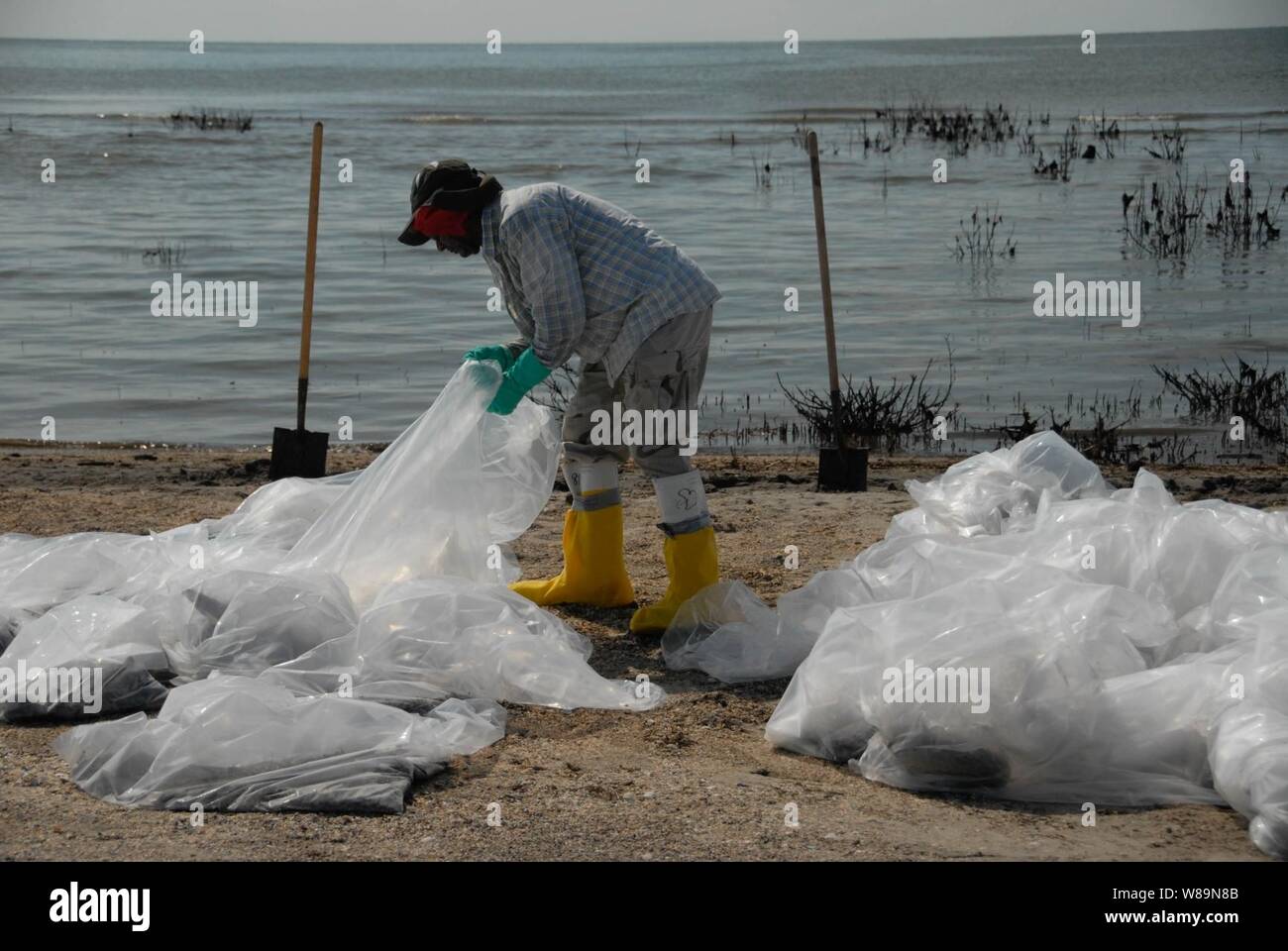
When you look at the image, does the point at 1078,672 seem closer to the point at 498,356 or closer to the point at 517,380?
the point at 517,380

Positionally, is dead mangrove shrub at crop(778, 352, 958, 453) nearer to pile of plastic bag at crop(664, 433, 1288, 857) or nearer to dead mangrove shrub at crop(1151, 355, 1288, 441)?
dead mangrove shrub at crop(1151, 355, 1288, 441)

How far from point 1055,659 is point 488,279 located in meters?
9.65

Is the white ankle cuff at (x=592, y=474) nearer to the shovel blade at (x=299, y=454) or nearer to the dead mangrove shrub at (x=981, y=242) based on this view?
the shovel blade at (x=299, y=454)

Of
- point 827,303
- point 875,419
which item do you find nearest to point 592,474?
point 827,303

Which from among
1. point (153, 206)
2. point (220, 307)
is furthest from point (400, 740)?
point (153, 206)

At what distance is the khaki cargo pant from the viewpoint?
483cm

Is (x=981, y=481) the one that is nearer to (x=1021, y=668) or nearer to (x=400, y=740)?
(x=1021, y=668)

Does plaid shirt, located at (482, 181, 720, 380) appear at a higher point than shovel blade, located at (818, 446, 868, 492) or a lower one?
higher

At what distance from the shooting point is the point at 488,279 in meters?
12.9

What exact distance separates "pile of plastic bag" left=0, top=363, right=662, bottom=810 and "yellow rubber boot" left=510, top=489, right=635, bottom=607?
0.16 m

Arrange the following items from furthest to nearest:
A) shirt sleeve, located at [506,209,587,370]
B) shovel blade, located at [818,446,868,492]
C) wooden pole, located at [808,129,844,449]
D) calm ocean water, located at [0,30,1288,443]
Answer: calm ocean water, located at [0,30,1288,443] → wooden pole, located at [808,129,844,449] → shovel blade, located at [818,446,868,492] → shirt sleeve, located at [506,209,587,370]

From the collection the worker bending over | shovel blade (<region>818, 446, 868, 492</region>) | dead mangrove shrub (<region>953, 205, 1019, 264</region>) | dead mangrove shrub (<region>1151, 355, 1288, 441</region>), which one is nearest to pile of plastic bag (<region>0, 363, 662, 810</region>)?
the worker bending over

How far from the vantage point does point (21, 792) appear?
142 inches

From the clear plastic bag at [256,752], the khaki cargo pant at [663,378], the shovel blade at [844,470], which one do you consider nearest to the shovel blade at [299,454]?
the shovel blade at [844,470]
